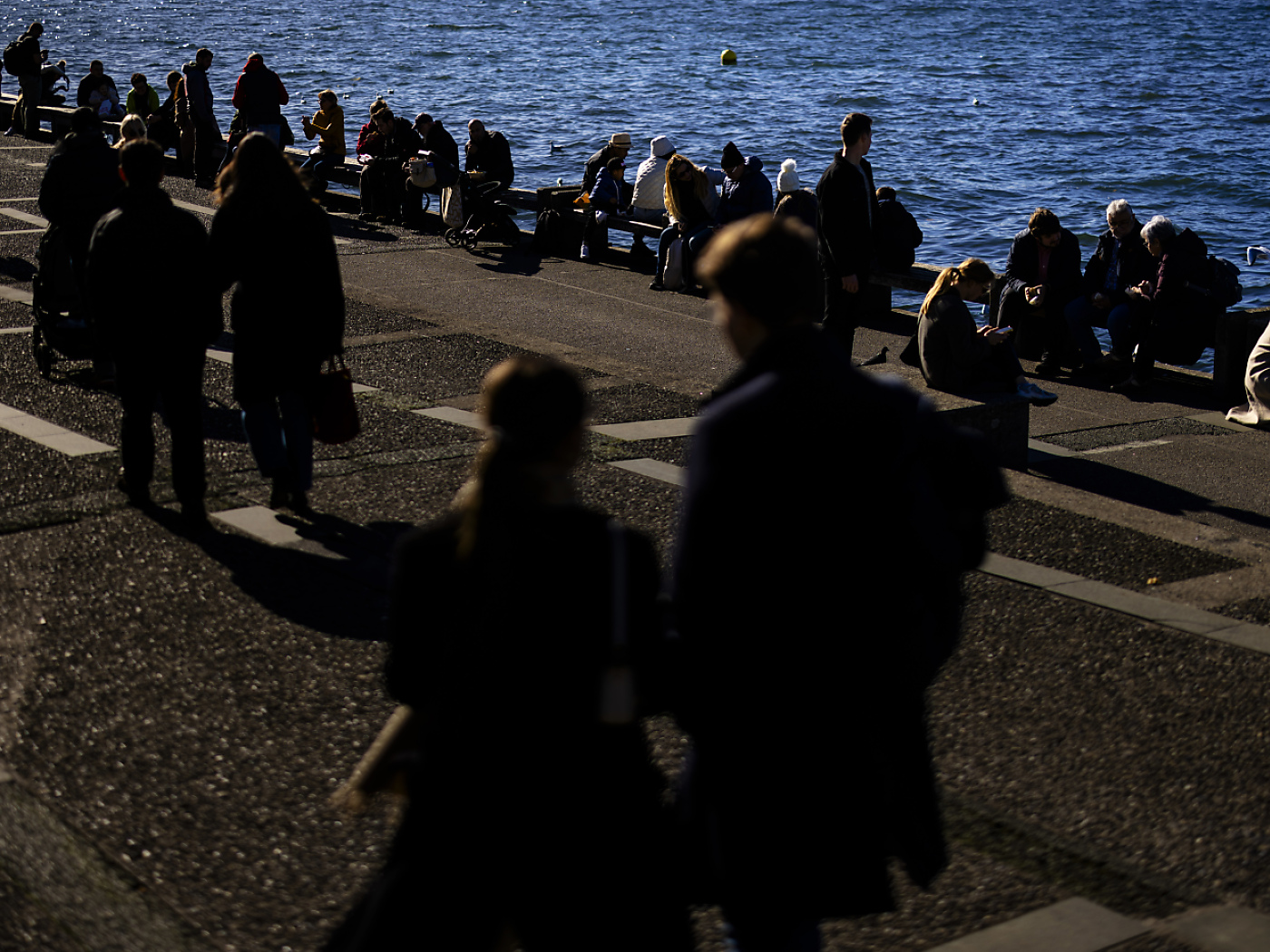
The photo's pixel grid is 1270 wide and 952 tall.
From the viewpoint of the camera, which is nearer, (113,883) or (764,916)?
(764,916)

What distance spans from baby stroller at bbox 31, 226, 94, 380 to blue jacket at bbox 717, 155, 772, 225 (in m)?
6.59

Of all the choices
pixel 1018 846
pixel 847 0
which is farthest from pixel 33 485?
pixel 847 0

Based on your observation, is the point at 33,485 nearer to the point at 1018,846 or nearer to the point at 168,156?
the point at 1018,846

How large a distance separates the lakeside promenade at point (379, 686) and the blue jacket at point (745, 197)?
16.1 feet

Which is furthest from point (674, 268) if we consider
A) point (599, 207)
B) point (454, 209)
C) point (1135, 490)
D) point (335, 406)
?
point (335, 406)

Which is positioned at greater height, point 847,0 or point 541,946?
point 847,0

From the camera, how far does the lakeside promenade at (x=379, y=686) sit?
4.06 metres

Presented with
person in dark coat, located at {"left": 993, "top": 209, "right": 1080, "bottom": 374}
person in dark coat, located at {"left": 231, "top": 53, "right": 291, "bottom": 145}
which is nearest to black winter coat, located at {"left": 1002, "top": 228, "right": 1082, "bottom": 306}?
person in dark coat, located at {"left": 993, "top": 209, "right": 1080, "bottom": 374}

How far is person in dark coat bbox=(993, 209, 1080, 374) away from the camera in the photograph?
1216cm

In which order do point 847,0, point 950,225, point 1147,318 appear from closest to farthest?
1. point 1147,318
2. point 950,225
3. point 847,0

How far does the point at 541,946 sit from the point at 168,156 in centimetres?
2364

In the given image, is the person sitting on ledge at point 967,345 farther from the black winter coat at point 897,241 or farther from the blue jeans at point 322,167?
the blue jeans at point 322,167

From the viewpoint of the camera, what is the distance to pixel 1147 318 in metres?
11.8

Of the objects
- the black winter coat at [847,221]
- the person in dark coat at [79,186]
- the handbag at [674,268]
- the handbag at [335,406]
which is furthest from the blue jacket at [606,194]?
the handbag at [335,406]
